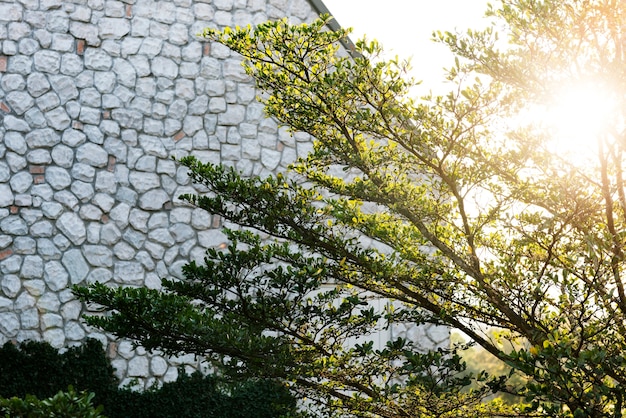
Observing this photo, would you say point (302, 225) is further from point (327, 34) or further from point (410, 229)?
point (327, 34)

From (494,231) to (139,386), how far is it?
4.45 m

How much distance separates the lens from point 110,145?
8211mm

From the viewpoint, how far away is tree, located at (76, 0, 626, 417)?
4.07 m

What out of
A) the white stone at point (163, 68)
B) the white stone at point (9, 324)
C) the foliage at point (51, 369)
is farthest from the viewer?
the white stone at point (163, 68)

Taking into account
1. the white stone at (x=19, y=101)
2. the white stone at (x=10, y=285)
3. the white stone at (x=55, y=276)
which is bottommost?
the white stone at (x=10, y=285)

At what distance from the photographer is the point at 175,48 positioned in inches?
334

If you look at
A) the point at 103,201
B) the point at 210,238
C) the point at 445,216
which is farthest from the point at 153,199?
the point at 445,216

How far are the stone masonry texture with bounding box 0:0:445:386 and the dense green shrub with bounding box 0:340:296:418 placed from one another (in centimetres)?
21

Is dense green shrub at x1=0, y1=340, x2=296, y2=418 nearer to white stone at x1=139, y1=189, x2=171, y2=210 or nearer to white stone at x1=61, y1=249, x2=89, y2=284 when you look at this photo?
white stone at x1=61, y1=249, x2=89, y2=284

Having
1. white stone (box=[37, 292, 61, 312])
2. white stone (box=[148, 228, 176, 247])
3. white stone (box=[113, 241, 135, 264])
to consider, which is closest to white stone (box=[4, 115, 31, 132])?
white stone (box=[113, 241, 135, 264])

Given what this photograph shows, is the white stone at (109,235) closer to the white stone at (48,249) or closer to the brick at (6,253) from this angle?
→ the white stone at (48,249)

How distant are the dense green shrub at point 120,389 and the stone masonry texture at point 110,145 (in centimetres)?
21

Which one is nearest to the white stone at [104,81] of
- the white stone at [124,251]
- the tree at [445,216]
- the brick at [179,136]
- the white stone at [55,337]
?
the brick at [179,136]

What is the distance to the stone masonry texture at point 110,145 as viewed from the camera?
26.1 feet
